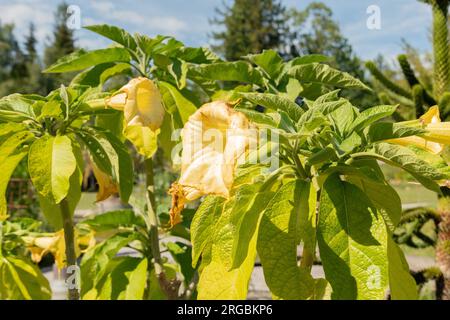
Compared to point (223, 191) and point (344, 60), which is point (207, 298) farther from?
point (344, 60)

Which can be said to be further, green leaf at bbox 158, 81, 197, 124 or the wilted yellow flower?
green leaf at bbox 158, 81, 197, 124

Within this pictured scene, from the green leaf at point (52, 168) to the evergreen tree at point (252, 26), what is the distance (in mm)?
23533

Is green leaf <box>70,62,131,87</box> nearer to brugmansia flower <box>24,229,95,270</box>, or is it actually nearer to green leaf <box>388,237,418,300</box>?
brugmansia flower <box>24,229,95,270</box>

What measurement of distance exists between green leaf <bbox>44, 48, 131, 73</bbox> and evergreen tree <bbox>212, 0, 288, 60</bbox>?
23230 mm

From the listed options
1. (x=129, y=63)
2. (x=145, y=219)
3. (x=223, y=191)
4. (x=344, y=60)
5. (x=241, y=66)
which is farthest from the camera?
(x=344, y=60)

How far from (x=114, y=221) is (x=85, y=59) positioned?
0.49m

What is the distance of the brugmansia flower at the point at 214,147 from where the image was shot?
47 centimetres

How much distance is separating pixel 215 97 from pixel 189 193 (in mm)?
524

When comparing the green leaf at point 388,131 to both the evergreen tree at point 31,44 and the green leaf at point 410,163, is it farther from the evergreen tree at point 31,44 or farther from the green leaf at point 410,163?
the evergreen tree at point 31,44

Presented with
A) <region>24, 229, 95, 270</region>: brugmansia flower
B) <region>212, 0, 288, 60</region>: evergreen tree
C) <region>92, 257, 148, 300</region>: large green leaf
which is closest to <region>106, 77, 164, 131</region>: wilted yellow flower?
<region>92, 257, 148, 300</region>: large green leaf

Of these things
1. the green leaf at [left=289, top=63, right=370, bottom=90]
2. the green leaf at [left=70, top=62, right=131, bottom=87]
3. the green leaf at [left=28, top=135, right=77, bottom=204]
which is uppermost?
the green leaf at [left=70, top=62, right=131, bottom=87]

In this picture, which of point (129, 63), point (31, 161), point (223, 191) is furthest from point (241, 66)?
point (223, 191)

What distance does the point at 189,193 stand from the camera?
22.0 inches

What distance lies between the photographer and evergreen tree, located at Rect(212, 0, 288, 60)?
78.8ft
